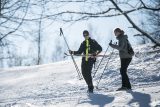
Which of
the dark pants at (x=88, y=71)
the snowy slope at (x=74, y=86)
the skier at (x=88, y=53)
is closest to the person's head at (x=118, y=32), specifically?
the skier at (x=88, y=53)

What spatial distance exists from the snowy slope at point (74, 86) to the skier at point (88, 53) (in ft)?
1.55

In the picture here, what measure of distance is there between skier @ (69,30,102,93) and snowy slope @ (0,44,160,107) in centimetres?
47

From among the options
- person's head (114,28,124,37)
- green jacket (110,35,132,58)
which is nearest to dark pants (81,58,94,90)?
green jacket (110,35,132,58)

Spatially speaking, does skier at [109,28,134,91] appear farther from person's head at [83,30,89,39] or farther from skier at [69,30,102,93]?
person's head at [83,30,89,39]

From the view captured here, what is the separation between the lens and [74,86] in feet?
48.7

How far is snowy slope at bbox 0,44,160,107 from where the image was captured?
10.2 m

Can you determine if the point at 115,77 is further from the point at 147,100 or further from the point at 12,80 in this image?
the point at 147,100

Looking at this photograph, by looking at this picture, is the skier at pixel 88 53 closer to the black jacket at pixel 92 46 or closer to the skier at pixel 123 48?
the black jacket at pixel 92 46

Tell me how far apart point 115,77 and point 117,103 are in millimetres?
6078

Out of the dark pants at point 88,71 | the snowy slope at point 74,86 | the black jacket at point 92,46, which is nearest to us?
the snowy slope at point 74,86

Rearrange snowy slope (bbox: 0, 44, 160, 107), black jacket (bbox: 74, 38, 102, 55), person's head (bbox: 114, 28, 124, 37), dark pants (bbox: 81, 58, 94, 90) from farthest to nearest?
black jacket (bbox: 74, 38, 102, 55) < dark pants (bbox: 81, 58, 94, 90) < person's head (bbox: 114, 28, 124, 37) < snowy slope (bbox: 0, 44, 160, 107)

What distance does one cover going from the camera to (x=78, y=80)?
16141 mm

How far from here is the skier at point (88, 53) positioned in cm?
1219

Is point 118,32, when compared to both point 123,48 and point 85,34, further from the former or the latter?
point 85,34
